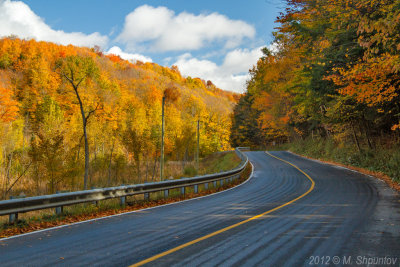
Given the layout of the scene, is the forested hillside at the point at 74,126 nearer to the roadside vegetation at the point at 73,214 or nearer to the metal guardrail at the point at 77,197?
the metal guardrail at the point at 77,197

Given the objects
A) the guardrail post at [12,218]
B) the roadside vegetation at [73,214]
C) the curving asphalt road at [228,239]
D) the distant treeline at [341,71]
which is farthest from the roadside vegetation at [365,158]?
the guardrail post at [12,218]

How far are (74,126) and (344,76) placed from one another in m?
38.2

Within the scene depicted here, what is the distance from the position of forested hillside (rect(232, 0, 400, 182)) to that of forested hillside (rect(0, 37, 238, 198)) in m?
13.1

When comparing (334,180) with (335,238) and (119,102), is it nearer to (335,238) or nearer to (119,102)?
(335,238)

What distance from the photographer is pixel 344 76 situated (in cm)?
1644

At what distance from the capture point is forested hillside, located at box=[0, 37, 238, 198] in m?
28.1

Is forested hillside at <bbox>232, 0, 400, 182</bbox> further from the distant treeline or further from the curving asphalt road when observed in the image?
the curving asphalt road

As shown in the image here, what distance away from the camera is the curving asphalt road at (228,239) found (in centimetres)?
449

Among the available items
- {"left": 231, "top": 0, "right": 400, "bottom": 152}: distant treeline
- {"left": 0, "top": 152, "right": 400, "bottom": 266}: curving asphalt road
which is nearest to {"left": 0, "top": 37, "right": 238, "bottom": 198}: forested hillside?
{"left": 0, "top": 152, "right": 400, "bottom": 266}: curving asphalt road

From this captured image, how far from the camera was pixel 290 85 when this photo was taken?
30766mm

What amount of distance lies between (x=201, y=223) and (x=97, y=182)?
32.8m

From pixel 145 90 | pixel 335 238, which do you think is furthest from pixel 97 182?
pixel 145 90

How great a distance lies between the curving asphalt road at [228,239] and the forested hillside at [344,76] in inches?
195

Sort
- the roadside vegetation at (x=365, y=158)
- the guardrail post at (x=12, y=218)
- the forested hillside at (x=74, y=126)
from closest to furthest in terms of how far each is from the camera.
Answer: the guardrail post at (x=12, y=218) → the roadside vegetation at (x=365, y=158) → the forested hillside at (x=74, y=126)
